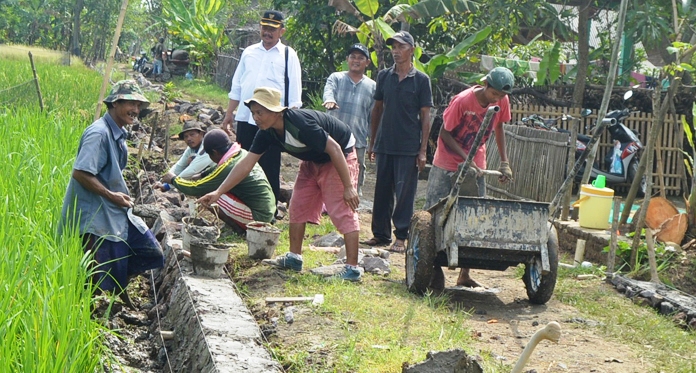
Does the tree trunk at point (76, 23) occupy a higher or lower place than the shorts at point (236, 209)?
higher

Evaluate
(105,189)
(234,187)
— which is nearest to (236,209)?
(234,187)

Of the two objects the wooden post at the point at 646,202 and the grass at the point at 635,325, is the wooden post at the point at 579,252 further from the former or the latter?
the grass at the point at 635,325

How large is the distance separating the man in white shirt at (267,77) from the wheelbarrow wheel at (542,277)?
2788mm

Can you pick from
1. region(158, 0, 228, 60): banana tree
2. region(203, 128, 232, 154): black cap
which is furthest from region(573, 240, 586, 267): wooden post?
region(158, 0, 228, 60): banana tree

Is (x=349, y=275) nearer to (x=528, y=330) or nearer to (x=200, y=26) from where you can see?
(x=528, y=330)

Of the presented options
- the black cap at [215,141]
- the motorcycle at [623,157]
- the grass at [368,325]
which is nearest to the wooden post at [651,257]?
the grass at [368,325]

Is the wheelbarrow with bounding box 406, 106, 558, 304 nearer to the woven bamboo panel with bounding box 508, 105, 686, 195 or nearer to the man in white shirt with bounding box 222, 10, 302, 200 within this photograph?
the man in white shirt with bounding box 222, 10, 302, 200

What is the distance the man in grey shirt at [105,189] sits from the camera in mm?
4992

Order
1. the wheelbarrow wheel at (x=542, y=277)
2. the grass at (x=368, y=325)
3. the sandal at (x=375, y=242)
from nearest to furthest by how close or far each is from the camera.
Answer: the grass at (x=368, y=325), the wheelbarrow wheel at (x=542, y=277), the sandal at (x=375, y=242)

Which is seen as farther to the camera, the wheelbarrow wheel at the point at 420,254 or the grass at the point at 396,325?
the wheelbarrow wheel at the point at 420,254

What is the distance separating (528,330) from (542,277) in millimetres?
522

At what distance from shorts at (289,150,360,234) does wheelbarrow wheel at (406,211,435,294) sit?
0.38m

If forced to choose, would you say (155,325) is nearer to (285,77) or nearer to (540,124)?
(285,77)

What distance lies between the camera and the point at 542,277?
579cm
